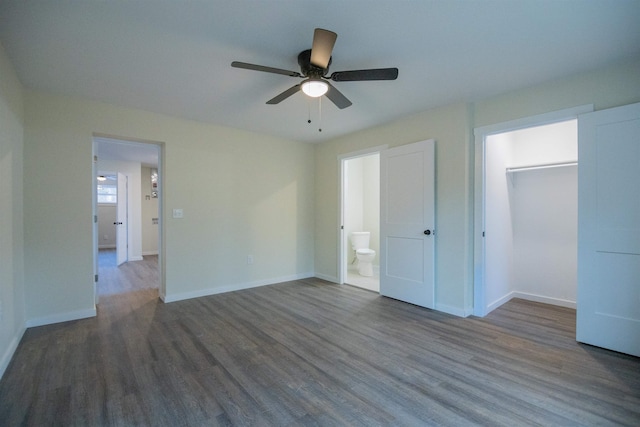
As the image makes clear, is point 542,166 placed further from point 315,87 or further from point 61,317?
point 61,317

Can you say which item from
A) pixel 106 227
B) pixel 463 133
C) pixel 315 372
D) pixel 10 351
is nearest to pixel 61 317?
pixel 10 351

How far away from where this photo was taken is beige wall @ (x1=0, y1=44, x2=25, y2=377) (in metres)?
2.20

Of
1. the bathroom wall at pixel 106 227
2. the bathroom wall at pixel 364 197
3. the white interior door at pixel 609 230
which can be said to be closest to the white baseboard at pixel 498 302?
the white interior door at pixel 609 230

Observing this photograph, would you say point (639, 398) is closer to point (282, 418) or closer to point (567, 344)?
point (567, 344)

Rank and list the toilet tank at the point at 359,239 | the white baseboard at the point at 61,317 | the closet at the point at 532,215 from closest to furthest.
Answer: the white baseboard at the point at 61,317 → the closet at the point at 532,215 → the toilet tank at the point at 359,239

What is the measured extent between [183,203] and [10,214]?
163cm

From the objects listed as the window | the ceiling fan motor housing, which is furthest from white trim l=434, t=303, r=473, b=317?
the window

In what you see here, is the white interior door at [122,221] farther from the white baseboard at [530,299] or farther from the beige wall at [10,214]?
the white baseboard at [530,299]

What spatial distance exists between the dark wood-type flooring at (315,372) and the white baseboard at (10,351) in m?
0.05

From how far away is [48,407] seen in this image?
174 cm

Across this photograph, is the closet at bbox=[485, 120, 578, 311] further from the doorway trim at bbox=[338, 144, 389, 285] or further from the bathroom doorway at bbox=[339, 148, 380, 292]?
the bathroom doorway at bbox=[339, 148, 380, 292]

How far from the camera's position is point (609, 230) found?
2406mm

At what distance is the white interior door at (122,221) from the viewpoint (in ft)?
21.0

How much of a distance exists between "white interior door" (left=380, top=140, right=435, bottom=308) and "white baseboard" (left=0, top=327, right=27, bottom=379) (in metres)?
3.74
